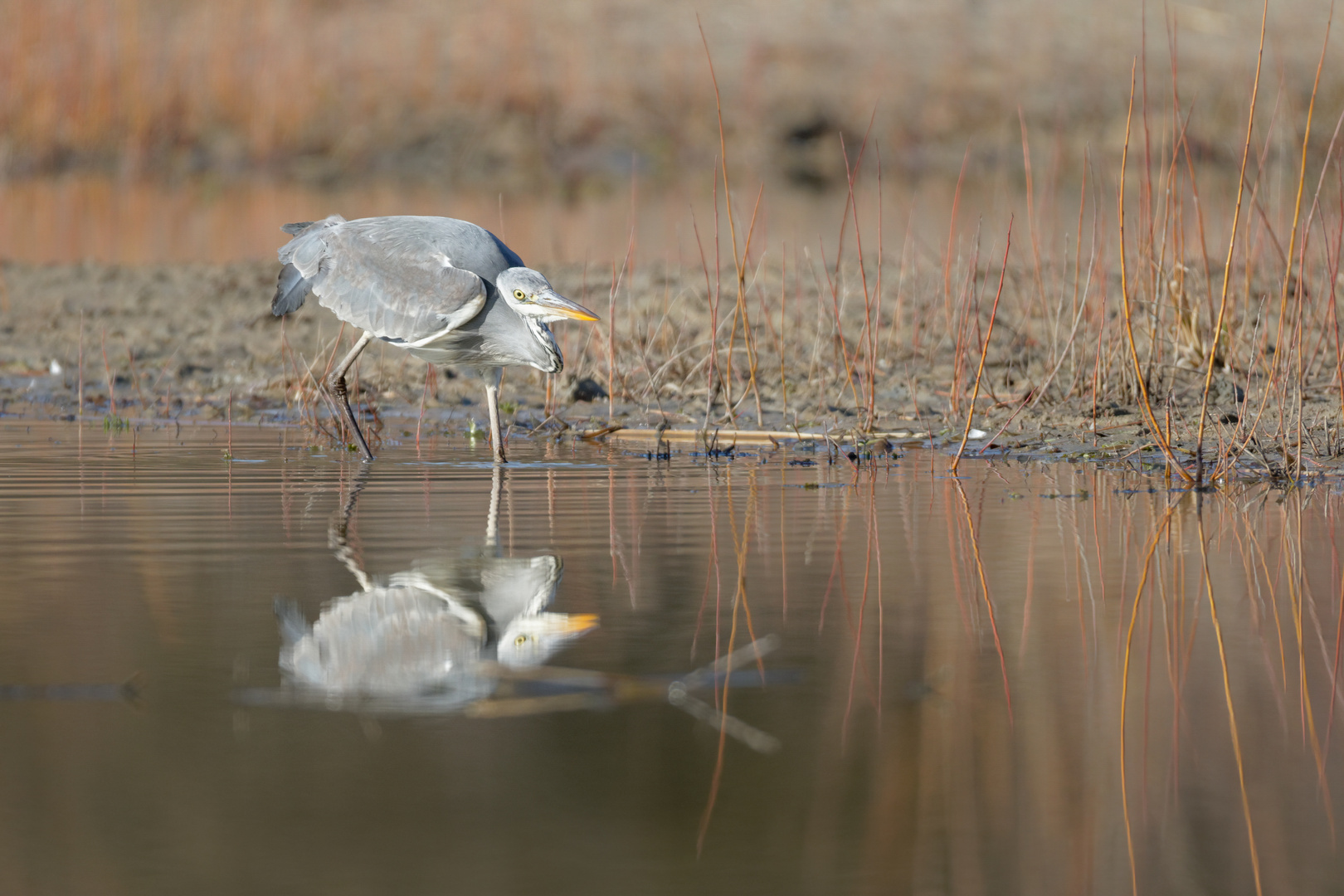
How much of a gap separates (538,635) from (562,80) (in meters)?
24.1

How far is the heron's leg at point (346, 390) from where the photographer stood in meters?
6.16

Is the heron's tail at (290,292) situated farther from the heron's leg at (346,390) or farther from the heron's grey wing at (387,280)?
the heron's leg at (346,390)

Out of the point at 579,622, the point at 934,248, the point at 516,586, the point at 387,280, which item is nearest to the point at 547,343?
the point at 387,280

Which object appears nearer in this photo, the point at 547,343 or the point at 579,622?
the point at 579,622

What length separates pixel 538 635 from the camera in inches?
128

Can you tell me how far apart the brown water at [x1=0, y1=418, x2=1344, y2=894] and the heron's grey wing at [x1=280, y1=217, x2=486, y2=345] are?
155 cm

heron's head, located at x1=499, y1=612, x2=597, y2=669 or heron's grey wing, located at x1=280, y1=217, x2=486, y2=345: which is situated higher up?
heron's grey wing, located at x1=280, y1=217, x2=486, y2=345

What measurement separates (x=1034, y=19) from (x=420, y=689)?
28.9 m

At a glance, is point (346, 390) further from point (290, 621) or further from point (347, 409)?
point (290, 621)

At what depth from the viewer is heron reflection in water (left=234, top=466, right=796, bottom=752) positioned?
280cm

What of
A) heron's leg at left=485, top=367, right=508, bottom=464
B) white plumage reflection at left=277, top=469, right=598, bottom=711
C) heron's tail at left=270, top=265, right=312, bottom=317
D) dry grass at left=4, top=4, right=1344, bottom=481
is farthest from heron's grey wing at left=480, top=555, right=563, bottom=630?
heron's tail at left=270, top=265, right=312, bottom=317

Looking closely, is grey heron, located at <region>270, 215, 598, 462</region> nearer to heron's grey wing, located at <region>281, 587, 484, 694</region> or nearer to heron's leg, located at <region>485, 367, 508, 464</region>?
heron's leg, located at <region>485, 367, 508, 464</region>

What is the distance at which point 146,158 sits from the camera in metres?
24.0

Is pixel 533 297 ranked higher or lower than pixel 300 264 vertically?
lower
